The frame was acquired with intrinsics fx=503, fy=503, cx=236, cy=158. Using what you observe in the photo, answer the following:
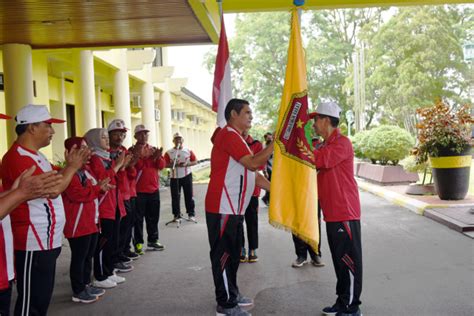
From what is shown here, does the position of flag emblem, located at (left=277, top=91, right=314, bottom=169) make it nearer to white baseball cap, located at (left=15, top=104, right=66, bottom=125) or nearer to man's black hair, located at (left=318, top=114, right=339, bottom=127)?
man's black hair, located at (left=318, top=114, right=339, bottom=127)

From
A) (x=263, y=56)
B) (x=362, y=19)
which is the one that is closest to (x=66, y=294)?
(x=263, y=56)

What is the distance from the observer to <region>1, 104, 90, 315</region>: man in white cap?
12.8ft

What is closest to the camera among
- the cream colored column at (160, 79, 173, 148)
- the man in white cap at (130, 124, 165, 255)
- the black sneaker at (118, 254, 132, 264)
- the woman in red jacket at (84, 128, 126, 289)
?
the woman in red jacket at (84, 128, 126, 289)

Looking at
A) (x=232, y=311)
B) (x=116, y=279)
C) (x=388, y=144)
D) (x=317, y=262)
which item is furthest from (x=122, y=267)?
(x=388, y=144)

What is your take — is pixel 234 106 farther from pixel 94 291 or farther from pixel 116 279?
pixel 116 279

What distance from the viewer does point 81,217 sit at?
5.26 m

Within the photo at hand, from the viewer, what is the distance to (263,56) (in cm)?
3281

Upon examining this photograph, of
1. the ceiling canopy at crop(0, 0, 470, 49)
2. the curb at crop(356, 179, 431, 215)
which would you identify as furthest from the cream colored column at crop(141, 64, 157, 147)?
the ceiling canopy at crop(0, 0, 470, 49)

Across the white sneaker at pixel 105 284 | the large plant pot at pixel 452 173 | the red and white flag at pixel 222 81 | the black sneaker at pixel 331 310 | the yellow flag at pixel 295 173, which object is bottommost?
the white sneaker at pixel 105 284

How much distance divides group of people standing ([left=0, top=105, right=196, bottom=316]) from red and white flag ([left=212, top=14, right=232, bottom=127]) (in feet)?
4.62

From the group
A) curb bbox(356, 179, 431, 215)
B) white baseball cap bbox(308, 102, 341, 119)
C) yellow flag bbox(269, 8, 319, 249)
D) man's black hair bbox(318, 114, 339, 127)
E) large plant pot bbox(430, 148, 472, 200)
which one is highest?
white baseball cap bbox(308, 102, 341, 119)

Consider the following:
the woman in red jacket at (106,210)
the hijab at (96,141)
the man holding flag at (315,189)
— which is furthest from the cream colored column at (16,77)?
the man holding flag at (315,189)

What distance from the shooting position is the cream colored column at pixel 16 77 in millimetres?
9594

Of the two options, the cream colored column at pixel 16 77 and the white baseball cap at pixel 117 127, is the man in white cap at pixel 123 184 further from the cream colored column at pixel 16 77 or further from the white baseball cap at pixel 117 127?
the cream colored column at pixel 16 77
